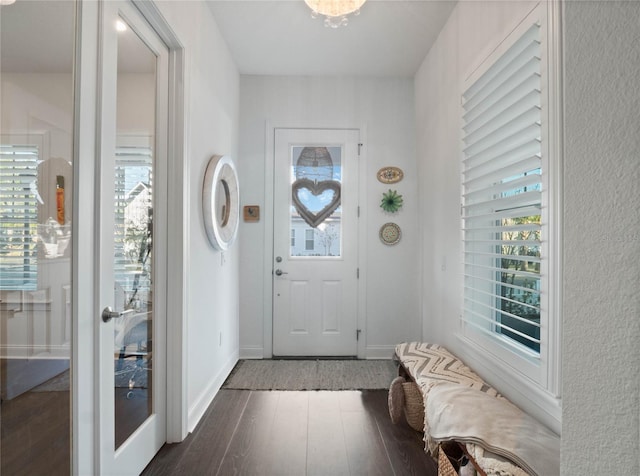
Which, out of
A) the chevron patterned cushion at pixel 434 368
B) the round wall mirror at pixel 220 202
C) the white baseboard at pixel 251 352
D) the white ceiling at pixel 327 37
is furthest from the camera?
the white baseboard at pixel 251 352

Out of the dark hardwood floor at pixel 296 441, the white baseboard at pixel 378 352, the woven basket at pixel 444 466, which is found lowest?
the dark hardwood floor at pixel 296 441

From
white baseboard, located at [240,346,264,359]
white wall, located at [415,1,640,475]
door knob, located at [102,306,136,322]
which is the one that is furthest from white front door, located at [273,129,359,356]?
white wall, located at [415,1,640,475]

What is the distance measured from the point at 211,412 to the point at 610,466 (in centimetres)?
244

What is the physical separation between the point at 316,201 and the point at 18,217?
2.71 meters

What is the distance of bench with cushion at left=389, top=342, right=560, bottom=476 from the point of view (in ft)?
4.18

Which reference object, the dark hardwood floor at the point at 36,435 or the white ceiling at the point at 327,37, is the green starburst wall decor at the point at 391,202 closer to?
the white ceiling at the point at 327,37

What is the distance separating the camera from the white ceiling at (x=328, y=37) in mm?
2547

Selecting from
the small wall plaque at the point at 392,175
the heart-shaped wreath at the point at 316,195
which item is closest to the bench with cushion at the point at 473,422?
the heart-shaped wreath at the point at 316,195

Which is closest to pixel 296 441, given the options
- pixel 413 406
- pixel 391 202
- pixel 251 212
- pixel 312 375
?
pixel 413 406

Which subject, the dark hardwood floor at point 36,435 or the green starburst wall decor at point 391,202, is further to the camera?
the green starburst wall decor at point 391,202

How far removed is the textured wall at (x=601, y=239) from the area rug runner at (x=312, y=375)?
8.32 ft

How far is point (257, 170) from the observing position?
358 cm

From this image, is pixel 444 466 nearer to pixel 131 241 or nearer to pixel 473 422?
pixel 473 422

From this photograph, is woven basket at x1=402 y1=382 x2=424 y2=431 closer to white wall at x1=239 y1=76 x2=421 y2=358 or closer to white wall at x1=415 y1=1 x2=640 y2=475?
white wall at x1=239 y1=76 x2=421 y2=358
